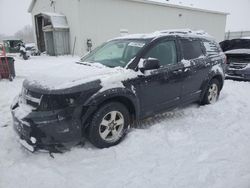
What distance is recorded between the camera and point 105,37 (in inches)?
737

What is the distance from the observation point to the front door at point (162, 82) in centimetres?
410

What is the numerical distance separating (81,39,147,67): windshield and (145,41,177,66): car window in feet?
0.73

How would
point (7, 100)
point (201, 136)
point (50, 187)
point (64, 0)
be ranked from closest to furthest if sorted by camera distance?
point (50, 187), point (201, 136), point (7, 100), point (64, 0)

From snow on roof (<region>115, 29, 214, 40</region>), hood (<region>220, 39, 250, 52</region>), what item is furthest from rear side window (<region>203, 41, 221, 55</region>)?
hood (<region>220, 39, 250, 52</region>)

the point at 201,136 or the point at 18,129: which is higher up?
the point at 18,129

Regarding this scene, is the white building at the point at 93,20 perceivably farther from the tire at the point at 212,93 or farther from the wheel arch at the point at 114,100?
the wheel arch at the point at 114,100

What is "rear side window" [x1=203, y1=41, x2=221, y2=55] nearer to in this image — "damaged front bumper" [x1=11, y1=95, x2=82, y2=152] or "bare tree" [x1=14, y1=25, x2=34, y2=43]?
"damaged front bumper" [x1=11, y1=95, x2=82, y2=152]

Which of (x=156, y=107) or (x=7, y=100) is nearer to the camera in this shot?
(x=156, y=107)

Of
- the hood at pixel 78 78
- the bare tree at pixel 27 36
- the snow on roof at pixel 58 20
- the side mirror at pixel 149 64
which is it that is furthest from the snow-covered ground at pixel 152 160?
the bare tree at pixel 27 36

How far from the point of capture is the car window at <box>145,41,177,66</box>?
4288 mm

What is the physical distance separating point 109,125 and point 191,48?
8.45ft

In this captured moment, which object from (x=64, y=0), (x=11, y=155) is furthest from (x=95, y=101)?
(x=64, y=0)

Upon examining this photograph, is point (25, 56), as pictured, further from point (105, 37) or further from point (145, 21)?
point (145, 21)

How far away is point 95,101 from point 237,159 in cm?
214
